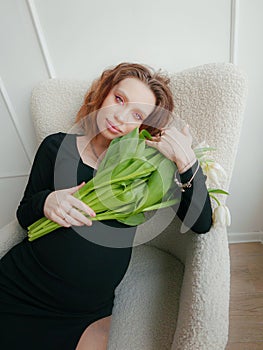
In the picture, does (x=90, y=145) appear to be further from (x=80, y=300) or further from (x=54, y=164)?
(x=80, y=300)

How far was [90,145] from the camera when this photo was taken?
2.18 feet

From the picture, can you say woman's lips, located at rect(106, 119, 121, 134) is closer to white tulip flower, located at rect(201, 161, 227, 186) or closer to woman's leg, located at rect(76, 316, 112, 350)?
white tulip flower, located at rect(201, 161, 227, 186)

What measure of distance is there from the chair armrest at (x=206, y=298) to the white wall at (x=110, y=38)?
0.56 meters

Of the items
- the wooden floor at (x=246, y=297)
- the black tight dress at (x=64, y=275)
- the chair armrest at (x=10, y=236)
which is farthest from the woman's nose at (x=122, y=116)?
the wooden floor at (x=246, y=297)

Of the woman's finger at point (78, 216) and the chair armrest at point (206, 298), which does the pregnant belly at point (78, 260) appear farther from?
the chair armrest at point (206, 298)

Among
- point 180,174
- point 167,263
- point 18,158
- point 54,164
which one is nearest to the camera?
point 180,174

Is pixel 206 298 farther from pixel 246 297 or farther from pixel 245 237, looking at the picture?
pixel 245 237

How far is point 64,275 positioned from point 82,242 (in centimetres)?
9

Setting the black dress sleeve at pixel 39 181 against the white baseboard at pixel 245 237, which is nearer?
the black dress sleeve at pixel 39 181

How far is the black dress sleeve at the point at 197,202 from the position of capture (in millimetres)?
508

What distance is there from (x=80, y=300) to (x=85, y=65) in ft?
2.32

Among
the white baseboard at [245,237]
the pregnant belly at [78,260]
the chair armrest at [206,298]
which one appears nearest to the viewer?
the chair armrest at [206,298]

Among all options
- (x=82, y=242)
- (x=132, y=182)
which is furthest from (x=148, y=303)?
(x=132, y=182)

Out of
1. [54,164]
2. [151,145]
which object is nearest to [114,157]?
[151,145]
